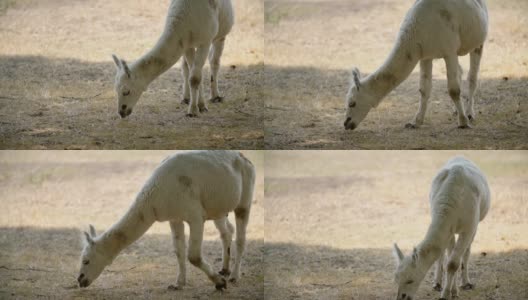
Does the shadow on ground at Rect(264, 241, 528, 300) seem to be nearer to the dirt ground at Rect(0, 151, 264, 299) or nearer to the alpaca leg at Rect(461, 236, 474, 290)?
the alpaca leg at Rect(461, 236, 474, 290)

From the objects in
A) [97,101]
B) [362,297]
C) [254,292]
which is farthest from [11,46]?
[362,297]

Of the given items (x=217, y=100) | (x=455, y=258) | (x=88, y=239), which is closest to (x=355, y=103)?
(x=217, y=100)

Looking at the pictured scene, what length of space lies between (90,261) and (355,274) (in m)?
2.13

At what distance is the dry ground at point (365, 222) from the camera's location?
28.8 ft

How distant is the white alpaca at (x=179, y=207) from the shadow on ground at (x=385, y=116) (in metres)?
0.84

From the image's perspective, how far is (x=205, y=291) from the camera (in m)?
8.48

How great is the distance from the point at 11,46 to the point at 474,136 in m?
3.89

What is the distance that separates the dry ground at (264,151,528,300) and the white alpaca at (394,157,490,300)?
53cm

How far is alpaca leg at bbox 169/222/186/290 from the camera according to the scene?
8414mm

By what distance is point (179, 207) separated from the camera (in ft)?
26.5

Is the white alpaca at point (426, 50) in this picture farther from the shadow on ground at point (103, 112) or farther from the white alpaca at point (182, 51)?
the white alpaca at point (182, 51)

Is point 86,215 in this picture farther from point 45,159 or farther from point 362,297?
point 362,297

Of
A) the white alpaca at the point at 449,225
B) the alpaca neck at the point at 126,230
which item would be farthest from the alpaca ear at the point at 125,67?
the white alpaca at the point at 449,225

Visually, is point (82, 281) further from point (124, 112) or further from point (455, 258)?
point (455, 258)
